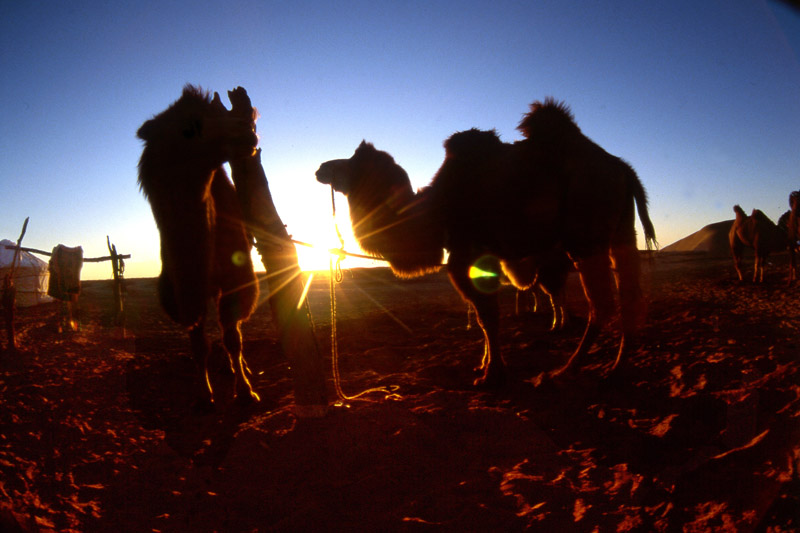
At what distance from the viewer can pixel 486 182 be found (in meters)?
4.91

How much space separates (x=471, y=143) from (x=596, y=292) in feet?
7.16

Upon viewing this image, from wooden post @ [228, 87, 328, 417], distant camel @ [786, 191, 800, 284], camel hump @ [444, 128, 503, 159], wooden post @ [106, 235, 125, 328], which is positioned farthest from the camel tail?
wooden post @ [106, 235, 125, 328]

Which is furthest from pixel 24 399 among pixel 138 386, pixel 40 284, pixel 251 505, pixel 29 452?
pixel 40 284

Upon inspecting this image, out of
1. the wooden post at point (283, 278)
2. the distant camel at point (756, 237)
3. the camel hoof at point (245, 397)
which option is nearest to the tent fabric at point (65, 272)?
the camel hoof at point (245, 397)

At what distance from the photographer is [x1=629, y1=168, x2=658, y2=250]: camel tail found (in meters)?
5.00

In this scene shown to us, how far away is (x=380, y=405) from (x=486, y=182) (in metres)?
2.64

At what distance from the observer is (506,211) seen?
481 cm

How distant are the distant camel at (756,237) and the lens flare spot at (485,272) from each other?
13.0 metres

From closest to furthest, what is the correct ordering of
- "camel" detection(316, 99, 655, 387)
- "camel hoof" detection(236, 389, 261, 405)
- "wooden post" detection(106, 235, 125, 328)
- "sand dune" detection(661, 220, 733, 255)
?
"camel hoof" detection(236, 389, 261, 405) < "camel" detection(316, 99, 655, 387) < "wooden post" detection(106, 235, 125, 328) < "sand dune" detection(661, 220, 733, 255)

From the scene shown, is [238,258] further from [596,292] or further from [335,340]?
[596,292]

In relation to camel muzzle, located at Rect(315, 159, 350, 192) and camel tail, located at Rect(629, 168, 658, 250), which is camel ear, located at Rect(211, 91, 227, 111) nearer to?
camel muzzle, located at Rect(315, 159, 350, 192)

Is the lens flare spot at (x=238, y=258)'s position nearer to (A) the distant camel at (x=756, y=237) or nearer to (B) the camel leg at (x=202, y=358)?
(B) the camel leg at (x=202, y=358)

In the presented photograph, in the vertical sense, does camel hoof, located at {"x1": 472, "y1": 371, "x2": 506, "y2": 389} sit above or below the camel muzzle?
below

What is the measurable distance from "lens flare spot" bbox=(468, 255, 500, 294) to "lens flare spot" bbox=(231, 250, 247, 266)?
2.45 m
